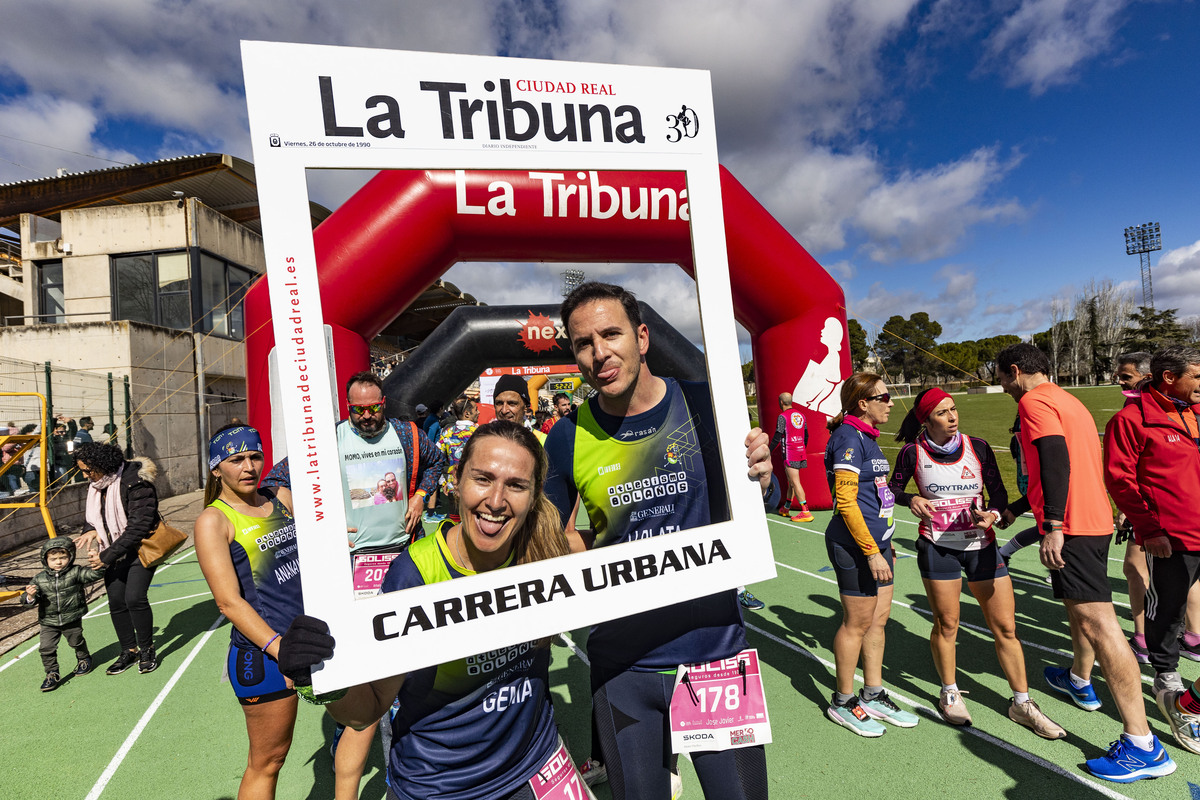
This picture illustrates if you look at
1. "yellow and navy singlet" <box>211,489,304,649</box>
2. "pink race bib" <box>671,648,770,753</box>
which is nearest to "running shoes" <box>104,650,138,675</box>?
"yellow and navy singlet" <box>211,489,304,649</box>

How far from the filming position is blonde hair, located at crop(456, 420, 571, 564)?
1.45 meters

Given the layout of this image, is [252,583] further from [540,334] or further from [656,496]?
[540,334]

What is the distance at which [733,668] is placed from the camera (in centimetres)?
171

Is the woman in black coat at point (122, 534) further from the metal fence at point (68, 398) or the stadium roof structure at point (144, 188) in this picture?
the stadium roof structure at point (144, 188)

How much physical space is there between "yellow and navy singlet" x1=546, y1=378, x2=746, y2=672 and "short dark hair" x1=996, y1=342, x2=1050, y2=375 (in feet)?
8.28

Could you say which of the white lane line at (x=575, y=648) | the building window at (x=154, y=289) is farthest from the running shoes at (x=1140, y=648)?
the building window at (x=154, y=289)

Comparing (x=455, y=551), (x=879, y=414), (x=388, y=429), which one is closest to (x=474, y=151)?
(x=455, y=551)

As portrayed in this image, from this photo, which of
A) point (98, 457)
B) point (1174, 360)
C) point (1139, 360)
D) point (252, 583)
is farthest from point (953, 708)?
point (98, 457)

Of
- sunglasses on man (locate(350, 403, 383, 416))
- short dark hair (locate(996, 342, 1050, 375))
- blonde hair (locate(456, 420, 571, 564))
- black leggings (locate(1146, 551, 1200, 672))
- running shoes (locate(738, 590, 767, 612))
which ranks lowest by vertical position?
running shoes (locate(738, 590, 767, 612))

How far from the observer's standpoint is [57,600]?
431 cm

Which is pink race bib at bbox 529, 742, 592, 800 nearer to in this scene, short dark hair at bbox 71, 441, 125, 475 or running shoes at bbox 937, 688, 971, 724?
running shoes at bbox 937, 688, 971, 724

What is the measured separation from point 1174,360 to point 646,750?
147 inches

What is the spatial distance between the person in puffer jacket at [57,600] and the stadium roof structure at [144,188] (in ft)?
39.9

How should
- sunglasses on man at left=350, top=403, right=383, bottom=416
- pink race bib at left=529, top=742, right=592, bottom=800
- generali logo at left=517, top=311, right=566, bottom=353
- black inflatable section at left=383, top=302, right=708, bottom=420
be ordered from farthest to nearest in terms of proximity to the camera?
generali logo at left=517, top=311, right=566, bottom=353 → black inflatable section at left=383, top=302, right=708, bottom=420 → sunglasses on man at left=350, top=403, right=383, bottom=416 → pink race bib at left=529, top=742, right=592, bottom=800
